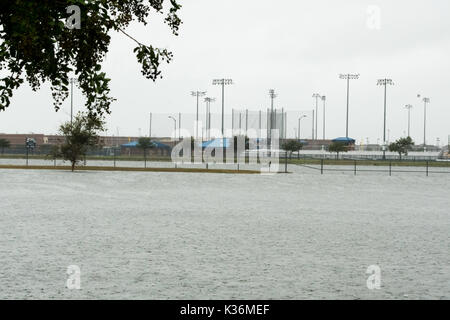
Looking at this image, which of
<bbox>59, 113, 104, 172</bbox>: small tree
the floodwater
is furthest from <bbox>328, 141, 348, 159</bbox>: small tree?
the floodwater

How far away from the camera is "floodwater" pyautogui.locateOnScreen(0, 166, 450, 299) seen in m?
7.38

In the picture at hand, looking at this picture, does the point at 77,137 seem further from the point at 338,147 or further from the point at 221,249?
the point at 338,147

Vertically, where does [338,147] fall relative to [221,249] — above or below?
above

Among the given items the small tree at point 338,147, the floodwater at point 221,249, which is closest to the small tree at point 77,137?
the floodwater at point 221,249

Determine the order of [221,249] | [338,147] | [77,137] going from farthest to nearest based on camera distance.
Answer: [338,147]
[77,137]
[221,249]

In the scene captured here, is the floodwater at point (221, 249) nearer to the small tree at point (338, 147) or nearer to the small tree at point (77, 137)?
the small tree at point (77, 137)

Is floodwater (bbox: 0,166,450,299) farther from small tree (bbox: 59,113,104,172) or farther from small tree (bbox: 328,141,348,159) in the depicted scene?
small tree (bbox: 328,141,348,159)

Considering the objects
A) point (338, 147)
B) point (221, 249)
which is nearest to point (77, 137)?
point (221, 249)

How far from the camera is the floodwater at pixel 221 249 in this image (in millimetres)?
7379

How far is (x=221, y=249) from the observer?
34.1ft
